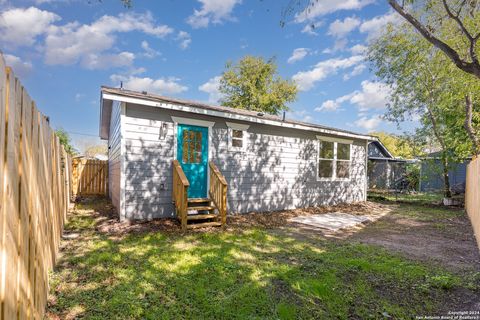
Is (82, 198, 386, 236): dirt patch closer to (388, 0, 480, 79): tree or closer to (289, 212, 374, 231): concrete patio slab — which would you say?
(289, 212, 374, 231): concrete patio slab

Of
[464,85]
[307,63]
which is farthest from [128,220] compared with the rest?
[307,63]

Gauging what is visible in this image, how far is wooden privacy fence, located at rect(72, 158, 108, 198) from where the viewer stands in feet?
38.0

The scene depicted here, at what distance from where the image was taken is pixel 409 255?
4676mm

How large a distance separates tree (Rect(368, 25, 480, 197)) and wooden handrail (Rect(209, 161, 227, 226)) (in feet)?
30.1

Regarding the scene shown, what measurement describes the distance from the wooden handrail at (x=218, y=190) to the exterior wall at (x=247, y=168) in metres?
0.63

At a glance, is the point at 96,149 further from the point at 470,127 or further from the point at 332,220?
the point at 470,127

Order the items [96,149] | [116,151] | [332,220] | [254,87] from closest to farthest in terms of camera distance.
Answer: [332,220]
[116,151]
[254,87]
[96,149]

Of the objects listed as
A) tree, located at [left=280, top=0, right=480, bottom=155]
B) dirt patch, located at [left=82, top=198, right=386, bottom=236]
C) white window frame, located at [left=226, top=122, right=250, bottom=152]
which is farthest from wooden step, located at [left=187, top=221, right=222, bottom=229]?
tree, located at [left=280, top=0, right=480, bottom=155]

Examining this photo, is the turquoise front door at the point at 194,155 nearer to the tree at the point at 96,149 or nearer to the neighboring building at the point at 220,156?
the neighboring building at the point at 220,156

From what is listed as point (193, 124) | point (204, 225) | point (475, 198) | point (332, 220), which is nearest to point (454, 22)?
point (475, 198)

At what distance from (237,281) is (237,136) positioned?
5017mm

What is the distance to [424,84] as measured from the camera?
12.0 meters

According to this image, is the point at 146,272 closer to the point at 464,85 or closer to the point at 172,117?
the point at 172,117

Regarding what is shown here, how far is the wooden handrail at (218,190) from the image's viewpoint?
245 inches
